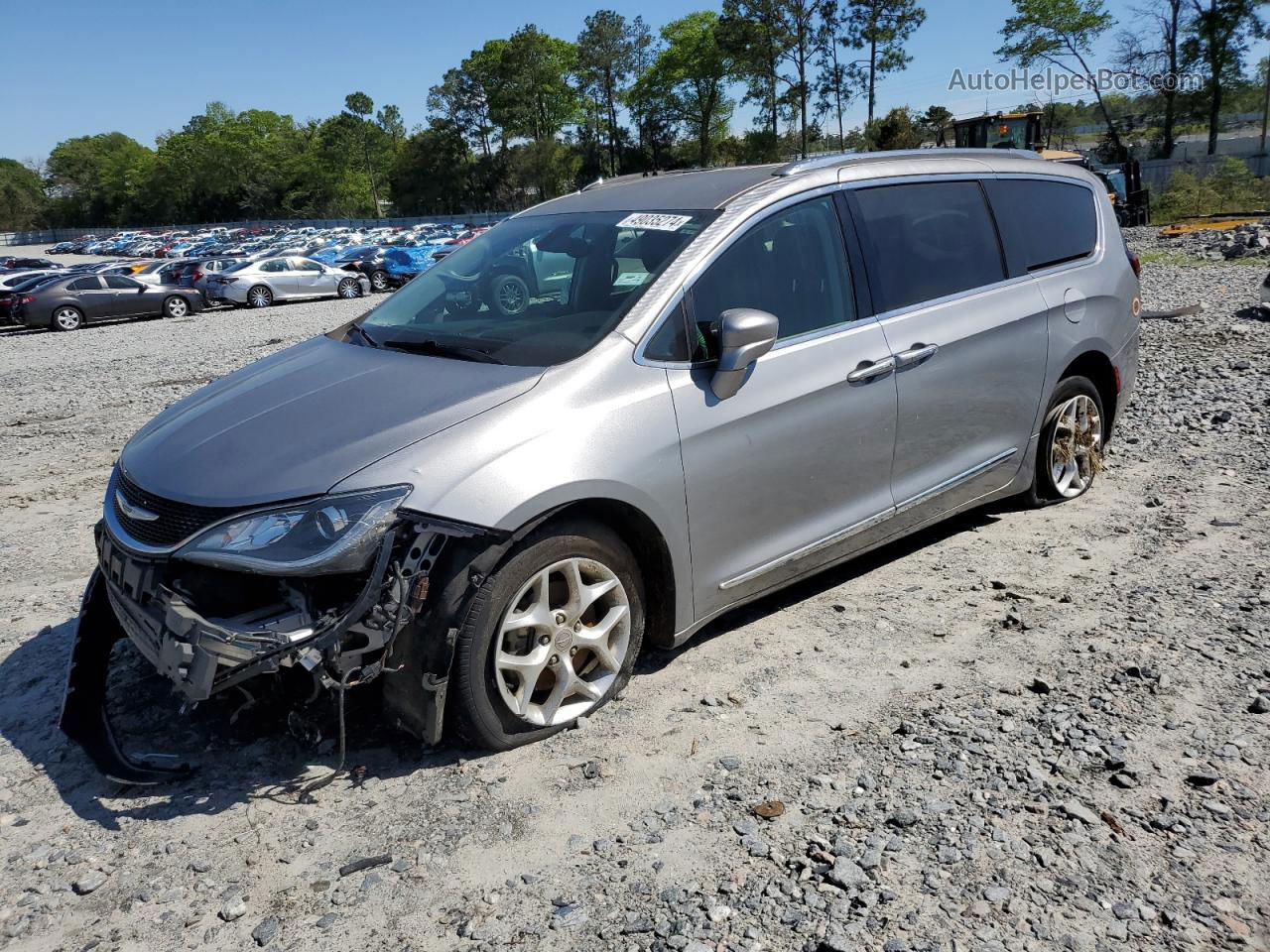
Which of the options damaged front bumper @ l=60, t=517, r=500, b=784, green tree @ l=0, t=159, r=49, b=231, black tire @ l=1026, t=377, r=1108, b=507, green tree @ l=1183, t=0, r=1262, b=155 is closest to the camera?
damaged front bumper @ l=60, t=517, r=500, b=784

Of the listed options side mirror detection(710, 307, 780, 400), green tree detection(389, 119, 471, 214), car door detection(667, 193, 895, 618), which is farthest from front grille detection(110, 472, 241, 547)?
green tree detection(389, 119, 471, 214)

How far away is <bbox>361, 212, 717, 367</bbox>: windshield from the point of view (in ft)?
12.2

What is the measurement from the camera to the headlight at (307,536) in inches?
114

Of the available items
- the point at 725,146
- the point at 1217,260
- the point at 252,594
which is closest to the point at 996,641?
the point at 252,594

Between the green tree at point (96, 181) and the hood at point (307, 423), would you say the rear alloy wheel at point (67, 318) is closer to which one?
the hood at point (307, 423)

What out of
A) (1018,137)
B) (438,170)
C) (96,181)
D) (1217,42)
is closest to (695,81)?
(438,170)

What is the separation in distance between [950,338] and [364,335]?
2.63 m

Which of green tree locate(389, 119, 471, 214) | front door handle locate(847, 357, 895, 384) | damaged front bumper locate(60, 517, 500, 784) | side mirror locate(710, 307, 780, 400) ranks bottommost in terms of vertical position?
damaged front bumper locate(60, 517, 500, 784)

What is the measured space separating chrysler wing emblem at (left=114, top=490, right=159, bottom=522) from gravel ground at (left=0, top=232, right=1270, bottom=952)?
83 centimetres

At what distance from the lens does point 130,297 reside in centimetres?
2442

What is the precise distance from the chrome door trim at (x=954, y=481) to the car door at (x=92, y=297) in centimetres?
2418

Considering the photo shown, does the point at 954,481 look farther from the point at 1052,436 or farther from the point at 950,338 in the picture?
the point at 1052,436

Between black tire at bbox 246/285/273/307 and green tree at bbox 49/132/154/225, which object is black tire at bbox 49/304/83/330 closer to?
black tire at bbox 246/285/273/307

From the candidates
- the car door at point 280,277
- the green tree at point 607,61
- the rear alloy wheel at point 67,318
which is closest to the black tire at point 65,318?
the rear alloy wheel at point 67,318
